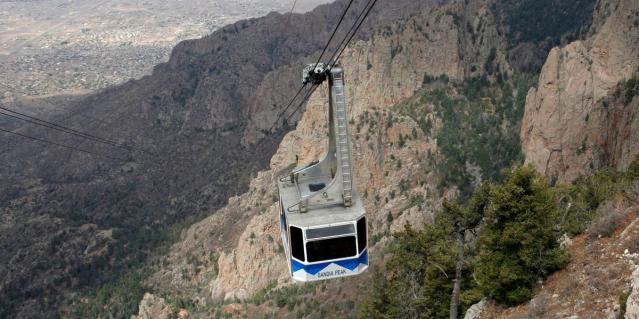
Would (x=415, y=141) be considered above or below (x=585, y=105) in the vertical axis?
below

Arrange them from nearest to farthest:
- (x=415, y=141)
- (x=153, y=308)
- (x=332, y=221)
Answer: (x=332, y=221) < (x=415, y=141) < (x=153, y=308)

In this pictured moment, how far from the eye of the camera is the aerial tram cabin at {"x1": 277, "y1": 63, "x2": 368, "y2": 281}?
1945 centimetres

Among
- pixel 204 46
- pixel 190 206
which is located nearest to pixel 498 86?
pixel 190 206

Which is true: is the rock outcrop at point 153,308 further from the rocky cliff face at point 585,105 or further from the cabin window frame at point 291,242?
the cabin window frame at point 291,242

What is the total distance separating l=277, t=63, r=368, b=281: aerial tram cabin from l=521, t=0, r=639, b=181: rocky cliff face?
25.6 meters

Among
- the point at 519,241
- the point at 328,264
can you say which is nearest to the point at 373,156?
the point at 519,241

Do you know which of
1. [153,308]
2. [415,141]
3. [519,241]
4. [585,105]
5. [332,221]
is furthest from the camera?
[153,308]

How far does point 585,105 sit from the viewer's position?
47.5 m

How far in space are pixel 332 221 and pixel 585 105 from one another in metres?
34.2

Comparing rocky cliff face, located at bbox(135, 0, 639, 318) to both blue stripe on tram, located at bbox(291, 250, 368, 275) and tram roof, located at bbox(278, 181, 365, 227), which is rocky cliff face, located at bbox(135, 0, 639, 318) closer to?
blue stripe on tram, located at bbox(291, 250, 368, 275)

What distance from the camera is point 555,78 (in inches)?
1998

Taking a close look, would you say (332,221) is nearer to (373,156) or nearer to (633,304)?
(633,304)

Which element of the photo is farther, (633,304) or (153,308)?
(153,308)

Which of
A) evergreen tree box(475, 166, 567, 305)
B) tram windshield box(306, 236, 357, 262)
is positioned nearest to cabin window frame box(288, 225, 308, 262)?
tram windshield box(306, 236, 357, 262)
